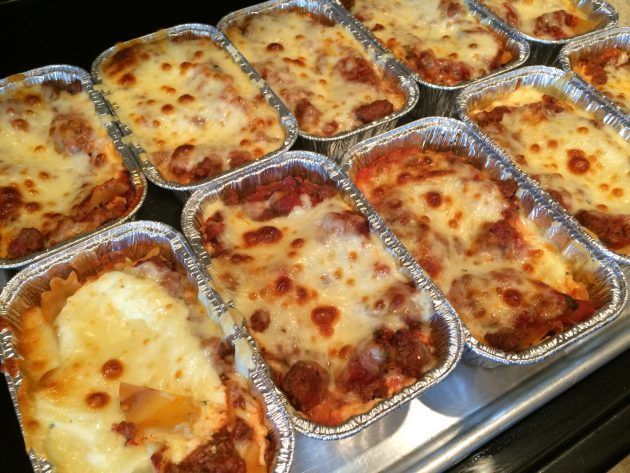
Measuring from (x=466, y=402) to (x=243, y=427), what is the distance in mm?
1311

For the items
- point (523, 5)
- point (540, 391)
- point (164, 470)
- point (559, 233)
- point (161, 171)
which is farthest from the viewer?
point (523, 5)

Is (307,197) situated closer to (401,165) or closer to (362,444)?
(401,165)

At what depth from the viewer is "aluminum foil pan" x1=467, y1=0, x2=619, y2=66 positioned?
4.69 metres

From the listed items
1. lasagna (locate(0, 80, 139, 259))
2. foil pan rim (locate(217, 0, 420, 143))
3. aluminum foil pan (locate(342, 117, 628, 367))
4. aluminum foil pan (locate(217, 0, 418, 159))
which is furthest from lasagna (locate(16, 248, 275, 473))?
foil pan rim (locate(217, 0, 420, 143))

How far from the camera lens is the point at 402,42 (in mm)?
4809

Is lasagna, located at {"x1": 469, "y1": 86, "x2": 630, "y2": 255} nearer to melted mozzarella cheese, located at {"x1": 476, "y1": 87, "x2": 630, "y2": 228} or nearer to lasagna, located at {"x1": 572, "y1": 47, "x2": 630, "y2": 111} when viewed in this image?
melted mozzarella cheese, located at {"x1": 476, "y1": 87, "x2": 630, "y2": 228}

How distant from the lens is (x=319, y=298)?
120 inches

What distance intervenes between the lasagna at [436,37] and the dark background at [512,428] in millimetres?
2095

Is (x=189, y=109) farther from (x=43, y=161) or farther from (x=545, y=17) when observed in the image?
(x=545, y=17)

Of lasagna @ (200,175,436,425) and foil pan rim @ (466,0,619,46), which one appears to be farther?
foil pan rim @ (466,0,619,46)

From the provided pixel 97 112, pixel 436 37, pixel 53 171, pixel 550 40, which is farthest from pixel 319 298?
pixel 550 40

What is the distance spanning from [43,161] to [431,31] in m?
3.46

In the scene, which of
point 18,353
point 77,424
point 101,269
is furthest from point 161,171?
point 77,424

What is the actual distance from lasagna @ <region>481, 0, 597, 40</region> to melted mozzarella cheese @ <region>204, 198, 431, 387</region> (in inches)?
119
